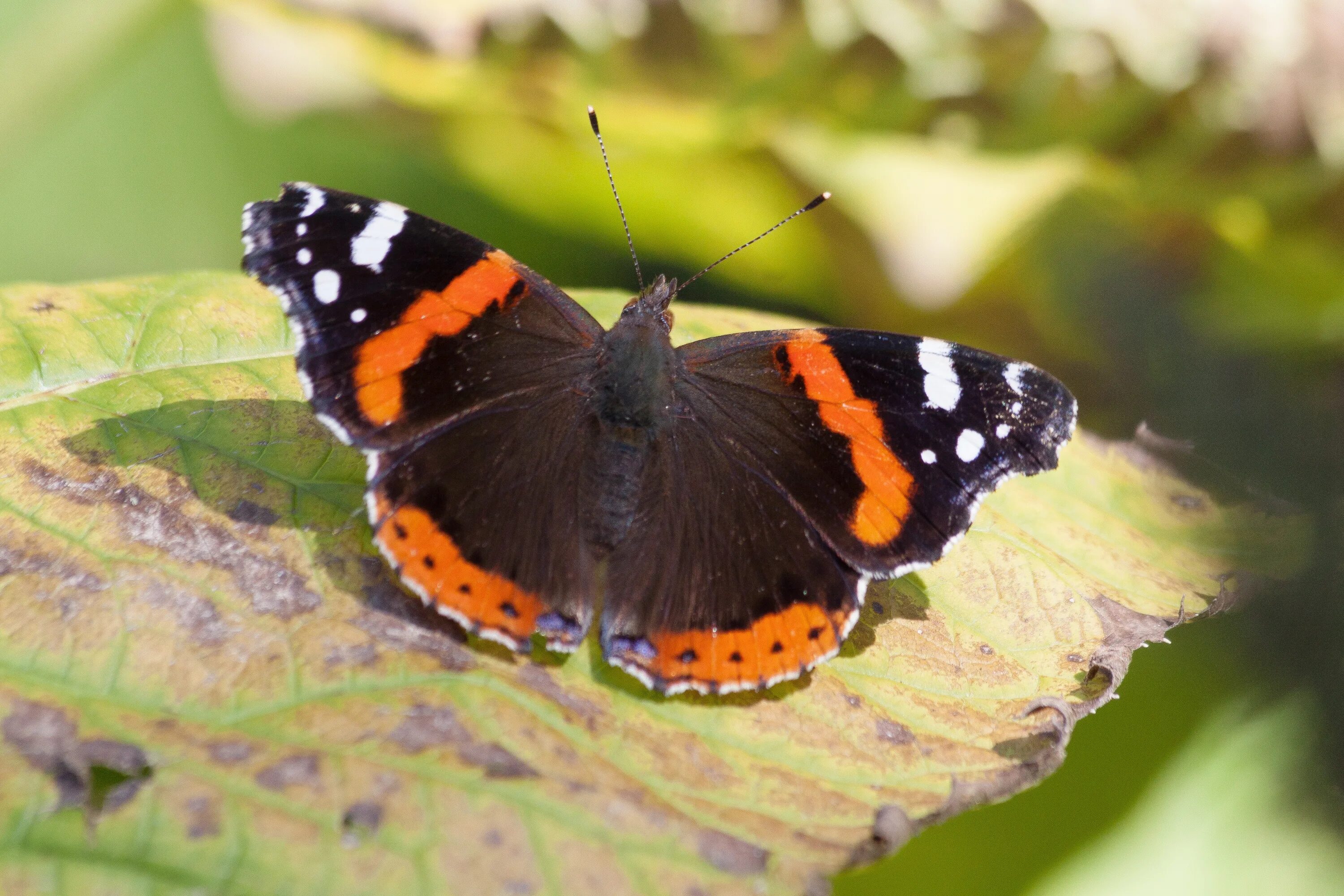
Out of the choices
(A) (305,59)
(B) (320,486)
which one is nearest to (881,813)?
(B) (320,486)

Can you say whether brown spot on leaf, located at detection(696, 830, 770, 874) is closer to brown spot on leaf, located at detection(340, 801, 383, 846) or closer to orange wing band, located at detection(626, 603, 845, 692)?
orange wing band, located at detection(626, 603, 845, 692)

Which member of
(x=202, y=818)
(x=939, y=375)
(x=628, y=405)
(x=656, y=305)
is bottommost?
(x=202, y=818)

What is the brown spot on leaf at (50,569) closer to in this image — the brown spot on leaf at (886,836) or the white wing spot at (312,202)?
the white wing spot at (312,202)

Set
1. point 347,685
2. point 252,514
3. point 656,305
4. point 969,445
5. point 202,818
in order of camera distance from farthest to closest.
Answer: point 656,305
point 969,445
point 252,514
point 347,685
point 202,818

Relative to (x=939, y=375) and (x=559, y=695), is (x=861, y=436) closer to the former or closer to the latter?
(x=939, y=375)

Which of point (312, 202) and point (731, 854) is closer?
point (731, 854)

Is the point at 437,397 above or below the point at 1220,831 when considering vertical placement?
A: above

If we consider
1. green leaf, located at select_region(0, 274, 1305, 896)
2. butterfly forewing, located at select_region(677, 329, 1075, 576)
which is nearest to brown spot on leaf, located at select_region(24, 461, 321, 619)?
green leaf, located at select_region(0, 274, 1305, 896)

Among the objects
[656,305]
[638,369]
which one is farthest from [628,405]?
[656,305]

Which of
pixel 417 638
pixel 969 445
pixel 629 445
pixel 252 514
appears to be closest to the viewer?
pixel 417 638
